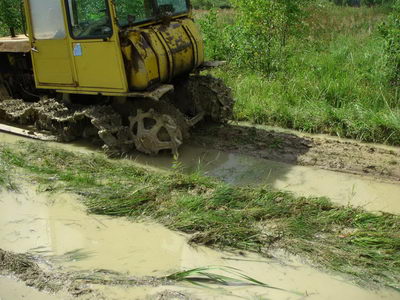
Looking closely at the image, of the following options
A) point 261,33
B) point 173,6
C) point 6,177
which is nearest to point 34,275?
point 6,177

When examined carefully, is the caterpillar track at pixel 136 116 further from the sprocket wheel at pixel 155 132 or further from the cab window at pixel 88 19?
the cab window at pixel 88 19

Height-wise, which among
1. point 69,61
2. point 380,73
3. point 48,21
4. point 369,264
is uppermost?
point 48,21

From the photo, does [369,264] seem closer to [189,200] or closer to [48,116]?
[189,200]

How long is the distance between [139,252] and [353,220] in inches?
82.8

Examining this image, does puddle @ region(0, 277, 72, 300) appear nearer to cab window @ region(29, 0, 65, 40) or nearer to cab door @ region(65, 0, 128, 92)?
cab door @ region(65, 0, 128, 92)

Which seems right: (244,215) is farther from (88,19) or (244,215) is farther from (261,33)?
(261,33)

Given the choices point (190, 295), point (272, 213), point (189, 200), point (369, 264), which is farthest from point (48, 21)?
point (369, 264)

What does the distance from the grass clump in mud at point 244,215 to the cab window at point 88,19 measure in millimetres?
1698

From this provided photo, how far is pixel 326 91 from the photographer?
26.2ft

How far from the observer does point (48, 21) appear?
20.5 feet

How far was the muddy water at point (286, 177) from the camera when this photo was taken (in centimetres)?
521

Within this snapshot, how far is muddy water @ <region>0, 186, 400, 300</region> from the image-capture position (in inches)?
146

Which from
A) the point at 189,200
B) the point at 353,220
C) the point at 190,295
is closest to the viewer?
the point at 190,295

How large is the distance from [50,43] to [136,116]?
5.07 feet
